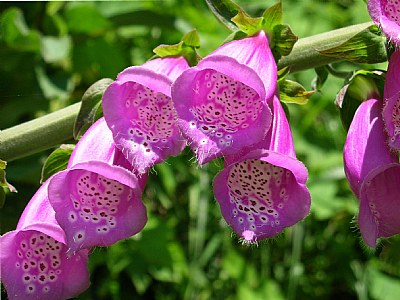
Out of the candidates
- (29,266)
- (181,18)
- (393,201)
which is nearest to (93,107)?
(29,266)

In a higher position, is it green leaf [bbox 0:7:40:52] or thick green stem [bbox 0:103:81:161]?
thick green stem [bbox 0:103:81:161]

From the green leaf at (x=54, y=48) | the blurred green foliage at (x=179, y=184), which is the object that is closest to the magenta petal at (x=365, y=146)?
the blurred green foliage at (x=179, y=184)

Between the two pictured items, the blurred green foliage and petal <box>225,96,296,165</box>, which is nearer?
petal <box>225,96,296,165</box>

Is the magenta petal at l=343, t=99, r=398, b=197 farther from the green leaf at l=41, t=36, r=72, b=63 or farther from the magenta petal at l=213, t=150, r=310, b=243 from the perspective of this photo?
the green leaf at l=41, t=36, r=72, b=63

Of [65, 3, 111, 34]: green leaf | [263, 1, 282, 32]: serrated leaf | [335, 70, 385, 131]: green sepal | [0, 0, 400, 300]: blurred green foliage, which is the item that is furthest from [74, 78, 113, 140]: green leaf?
[65, 3, 111, 34]: green leaf

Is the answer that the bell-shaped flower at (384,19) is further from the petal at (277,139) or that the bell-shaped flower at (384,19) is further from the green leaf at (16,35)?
the green leaf at (16,35)
